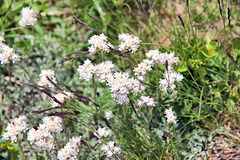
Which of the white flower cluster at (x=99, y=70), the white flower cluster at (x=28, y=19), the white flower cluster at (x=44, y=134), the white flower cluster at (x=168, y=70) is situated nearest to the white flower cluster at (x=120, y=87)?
the white flower cluster at (x=99, y=70)

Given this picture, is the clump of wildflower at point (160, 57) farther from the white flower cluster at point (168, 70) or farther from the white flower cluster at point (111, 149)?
the white flower cluster at point (111, 149)

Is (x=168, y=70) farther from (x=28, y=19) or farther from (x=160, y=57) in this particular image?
(x=28, y=19)

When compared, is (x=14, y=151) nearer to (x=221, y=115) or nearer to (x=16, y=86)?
(x=16, y=86)

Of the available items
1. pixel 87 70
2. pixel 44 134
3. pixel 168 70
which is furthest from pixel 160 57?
pixel 44 134

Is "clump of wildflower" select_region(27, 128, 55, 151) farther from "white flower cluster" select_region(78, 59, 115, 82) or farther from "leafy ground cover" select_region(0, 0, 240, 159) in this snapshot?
"white flower cluster" select_region(78, 59, 115, 82)

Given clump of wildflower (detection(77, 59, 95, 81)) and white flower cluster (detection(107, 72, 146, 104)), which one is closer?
white flower cluster (detection(107, 72, 146, 104))

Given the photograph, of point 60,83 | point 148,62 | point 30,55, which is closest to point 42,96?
point 60,83

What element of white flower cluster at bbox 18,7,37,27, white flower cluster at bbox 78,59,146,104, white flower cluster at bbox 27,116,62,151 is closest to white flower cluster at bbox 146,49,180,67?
white flower cluster at bbox 78,59,146,104

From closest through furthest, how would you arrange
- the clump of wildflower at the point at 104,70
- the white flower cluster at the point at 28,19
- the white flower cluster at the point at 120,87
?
the white flower cluster at the point at 120,87
the clump of wildflower at the point at 104,70
the white flower cluster at the point at 28,19
